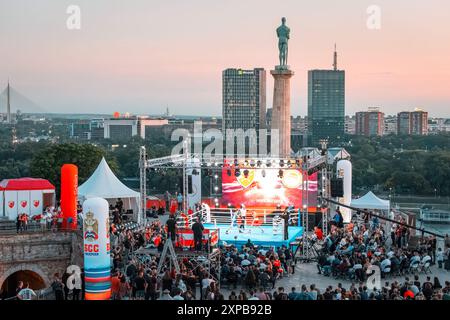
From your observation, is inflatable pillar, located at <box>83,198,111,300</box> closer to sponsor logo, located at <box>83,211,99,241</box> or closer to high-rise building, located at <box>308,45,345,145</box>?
sponsor logo, located at <box>83,211,99,241</box>

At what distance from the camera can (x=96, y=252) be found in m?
15.3

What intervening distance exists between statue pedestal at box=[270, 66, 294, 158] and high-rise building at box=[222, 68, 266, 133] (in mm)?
131030

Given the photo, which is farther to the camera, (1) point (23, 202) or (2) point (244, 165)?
(2) point (244, 165)

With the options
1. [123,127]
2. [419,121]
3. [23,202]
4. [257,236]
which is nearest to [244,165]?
[257,236]

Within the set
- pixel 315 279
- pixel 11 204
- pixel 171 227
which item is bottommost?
pixel 315 279

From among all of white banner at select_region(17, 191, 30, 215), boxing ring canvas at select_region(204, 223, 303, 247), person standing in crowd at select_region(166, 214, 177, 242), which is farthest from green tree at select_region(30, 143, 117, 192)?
person standing in crowd at select_region(166, 214, 177, 242)

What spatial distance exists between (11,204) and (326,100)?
159 meters

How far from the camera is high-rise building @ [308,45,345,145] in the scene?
531 feet

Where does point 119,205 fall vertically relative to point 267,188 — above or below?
below

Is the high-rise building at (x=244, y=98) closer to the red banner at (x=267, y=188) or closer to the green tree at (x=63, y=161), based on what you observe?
the green tree at (x=63, y=161)

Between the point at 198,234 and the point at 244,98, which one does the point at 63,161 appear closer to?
the point at 198,234

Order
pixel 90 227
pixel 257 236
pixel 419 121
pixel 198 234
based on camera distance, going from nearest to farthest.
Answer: pixel 90 227 < pixel 198 234 < pixel 257 236 < pixel 419 121
